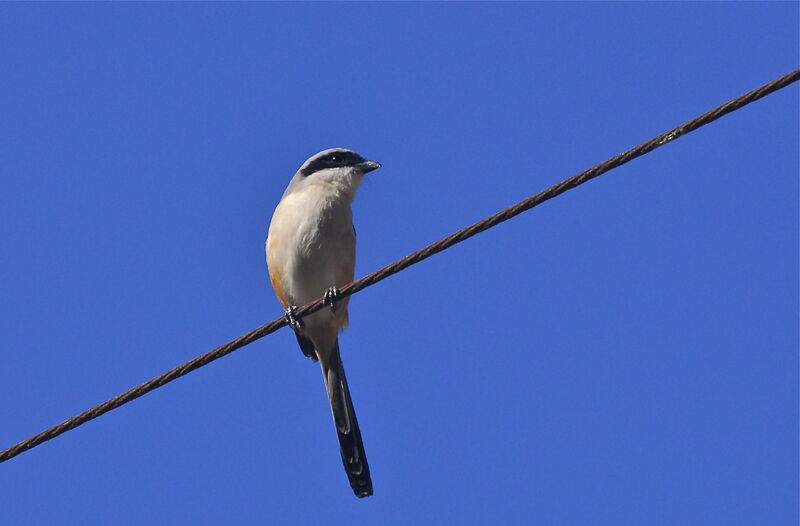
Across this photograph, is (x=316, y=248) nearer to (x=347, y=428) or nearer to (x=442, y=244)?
(x=347, y=428)

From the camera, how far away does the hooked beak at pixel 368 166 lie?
8.82 m

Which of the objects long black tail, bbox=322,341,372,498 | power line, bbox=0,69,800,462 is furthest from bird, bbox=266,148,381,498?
power line, bbox=0,69,800,462

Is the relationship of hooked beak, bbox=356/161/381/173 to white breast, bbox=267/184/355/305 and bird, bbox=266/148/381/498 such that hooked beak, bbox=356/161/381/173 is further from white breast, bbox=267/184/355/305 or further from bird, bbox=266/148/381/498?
white breast, bbox=267/184/355/305

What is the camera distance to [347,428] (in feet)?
27.4

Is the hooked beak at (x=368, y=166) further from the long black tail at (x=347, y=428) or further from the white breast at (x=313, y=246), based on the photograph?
the long black tail at (x=347, y=428)

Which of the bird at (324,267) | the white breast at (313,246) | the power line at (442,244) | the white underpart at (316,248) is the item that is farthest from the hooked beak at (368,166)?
the power line at (442,244)

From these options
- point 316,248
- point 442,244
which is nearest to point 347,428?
point 316,248

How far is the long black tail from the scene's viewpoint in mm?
8234

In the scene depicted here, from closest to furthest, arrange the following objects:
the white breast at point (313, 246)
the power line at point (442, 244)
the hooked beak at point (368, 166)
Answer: the power line at point (442, 244) → the white breast at point (313, 246) → the hooked beak at point (368, 166)

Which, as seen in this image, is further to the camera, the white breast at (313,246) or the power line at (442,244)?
the white breast at (313,246)

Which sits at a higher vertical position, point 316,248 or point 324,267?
point 316,248

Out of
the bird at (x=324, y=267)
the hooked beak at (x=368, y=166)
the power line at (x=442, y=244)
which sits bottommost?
the power line at (x=442, y=244)

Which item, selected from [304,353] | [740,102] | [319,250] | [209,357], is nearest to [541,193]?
[740,102]

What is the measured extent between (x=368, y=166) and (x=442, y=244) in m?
3.56
